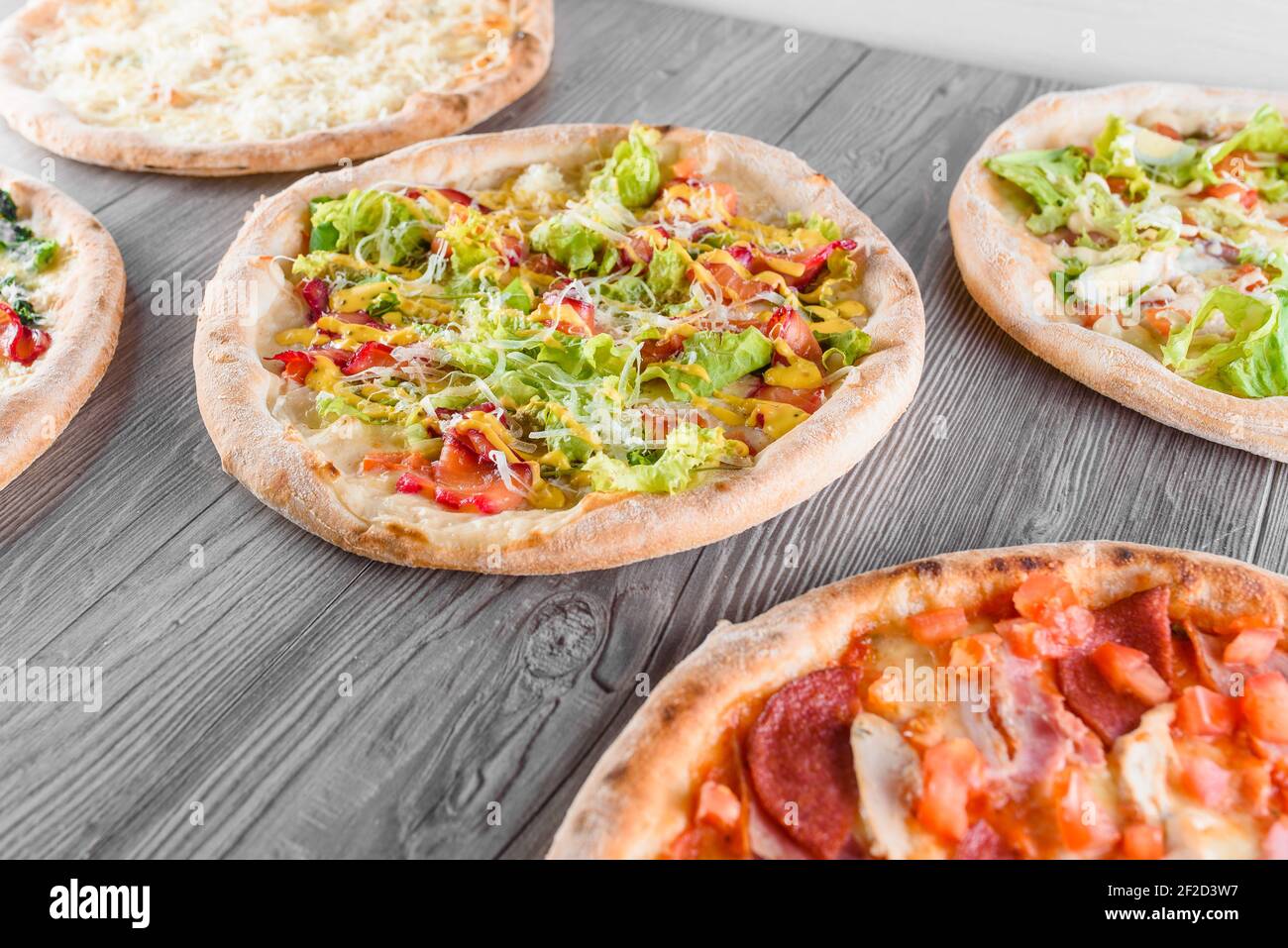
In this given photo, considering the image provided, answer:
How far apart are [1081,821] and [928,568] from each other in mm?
856

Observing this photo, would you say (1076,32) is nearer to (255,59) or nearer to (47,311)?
(255,59)

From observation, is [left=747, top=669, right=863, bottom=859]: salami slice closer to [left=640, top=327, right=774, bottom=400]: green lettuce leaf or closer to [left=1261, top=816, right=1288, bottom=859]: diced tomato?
[left=1261, top=816, right=1288, bottom=859]: diced tomato

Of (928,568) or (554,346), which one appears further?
(554,346)

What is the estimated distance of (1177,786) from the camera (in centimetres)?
281

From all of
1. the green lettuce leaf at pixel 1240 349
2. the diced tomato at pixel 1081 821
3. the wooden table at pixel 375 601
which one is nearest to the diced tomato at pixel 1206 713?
the diced tomato at pixel 1081 821

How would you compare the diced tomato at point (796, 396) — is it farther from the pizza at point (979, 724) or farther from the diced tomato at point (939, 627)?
the diced tomato at point (939, 627)

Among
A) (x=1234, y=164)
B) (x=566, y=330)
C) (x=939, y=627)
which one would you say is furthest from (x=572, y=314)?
(x=1234, y=164)

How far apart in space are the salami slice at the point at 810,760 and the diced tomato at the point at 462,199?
275 centimetres

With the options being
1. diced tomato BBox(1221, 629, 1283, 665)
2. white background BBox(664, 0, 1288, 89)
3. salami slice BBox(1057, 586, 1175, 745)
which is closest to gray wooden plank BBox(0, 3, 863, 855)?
salami slice BBox(1057, 586, 1175, 745)

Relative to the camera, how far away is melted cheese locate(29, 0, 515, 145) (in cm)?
549

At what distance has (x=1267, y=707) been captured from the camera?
9.53 feet

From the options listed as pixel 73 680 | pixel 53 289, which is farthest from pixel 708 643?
pixel 53 289

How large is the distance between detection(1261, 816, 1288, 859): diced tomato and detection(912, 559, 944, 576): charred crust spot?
1.07 m
